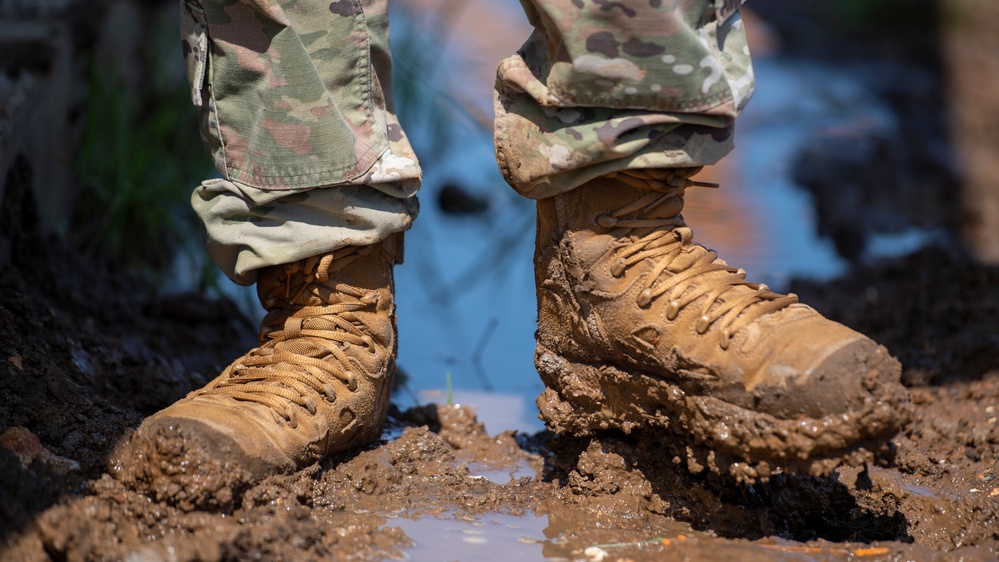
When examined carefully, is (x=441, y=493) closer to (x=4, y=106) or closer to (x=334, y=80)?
(x=334, y=80)

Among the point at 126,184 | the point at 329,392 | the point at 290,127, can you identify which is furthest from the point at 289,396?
the point at 126,184

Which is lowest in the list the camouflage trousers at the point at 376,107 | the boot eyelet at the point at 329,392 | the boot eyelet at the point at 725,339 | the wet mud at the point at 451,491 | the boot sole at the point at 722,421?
the wet mud at the point at 451,491

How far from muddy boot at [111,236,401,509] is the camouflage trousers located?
0.29 ft

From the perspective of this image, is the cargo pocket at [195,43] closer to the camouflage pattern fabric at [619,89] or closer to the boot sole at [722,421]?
the camouflage pattern fabric at [619,89]

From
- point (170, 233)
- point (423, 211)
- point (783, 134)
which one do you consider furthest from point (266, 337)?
point (783, 134)

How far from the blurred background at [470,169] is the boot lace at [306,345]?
631 mm

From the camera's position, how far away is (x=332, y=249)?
174 centimetres

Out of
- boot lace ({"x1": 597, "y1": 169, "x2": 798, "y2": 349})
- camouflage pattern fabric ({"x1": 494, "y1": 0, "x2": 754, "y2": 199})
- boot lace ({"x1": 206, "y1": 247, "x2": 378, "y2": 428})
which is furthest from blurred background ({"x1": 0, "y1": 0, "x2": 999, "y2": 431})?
camouflage pattern fabric ({"x1": 494, "y1": 0, "x2": 754, "y2": 199})

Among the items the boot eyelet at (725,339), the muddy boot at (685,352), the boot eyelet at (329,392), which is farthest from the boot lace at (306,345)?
the boot eyelet at (725,339)

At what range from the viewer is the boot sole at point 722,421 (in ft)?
4.76

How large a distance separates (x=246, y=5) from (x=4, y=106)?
0.97 meters

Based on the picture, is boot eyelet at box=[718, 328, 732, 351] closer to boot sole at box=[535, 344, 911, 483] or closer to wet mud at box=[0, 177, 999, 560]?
boot sole at box=[535, 344, 911, 483]

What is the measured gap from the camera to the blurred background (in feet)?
9.07

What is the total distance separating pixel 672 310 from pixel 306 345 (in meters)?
0.62
